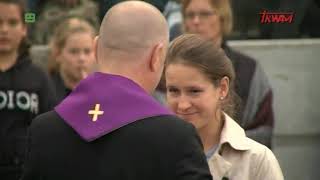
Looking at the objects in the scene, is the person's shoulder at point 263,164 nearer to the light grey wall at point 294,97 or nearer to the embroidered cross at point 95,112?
the embroidered cross at point 95,112

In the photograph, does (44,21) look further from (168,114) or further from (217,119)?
(168,114)

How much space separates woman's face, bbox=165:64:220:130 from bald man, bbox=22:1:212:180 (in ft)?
2.27

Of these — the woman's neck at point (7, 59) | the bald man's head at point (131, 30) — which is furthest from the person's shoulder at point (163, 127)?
the woman's neck at point (7, 59)

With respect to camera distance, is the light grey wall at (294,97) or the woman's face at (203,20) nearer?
the woman's face at (203,20)

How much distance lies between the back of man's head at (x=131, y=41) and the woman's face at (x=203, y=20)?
2.17 m

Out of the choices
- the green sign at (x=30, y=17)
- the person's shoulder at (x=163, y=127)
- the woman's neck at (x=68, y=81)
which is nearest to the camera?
the person's shoulder at (x=163, y=127)

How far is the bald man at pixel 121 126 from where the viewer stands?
9.04ft

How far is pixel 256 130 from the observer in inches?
201

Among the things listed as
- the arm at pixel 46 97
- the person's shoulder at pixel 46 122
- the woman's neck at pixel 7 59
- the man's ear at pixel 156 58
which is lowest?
the arm at pixel 46 97

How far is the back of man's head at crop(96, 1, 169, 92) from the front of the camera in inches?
114

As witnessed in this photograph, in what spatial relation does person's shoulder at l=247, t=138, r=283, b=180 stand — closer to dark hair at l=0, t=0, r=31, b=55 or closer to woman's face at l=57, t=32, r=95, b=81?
dark hair at l=0, t=0, r=31, b=55

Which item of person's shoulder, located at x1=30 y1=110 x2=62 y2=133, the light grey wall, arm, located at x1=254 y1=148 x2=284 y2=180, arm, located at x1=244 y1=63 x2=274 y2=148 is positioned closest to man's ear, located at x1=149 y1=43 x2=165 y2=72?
person's shoulder, located at x1=30 y1=110 x2=62 y2=133

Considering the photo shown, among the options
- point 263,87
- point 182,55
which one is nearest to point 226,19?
point 263,87

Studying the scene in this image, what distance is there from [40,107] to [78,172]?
228cm
